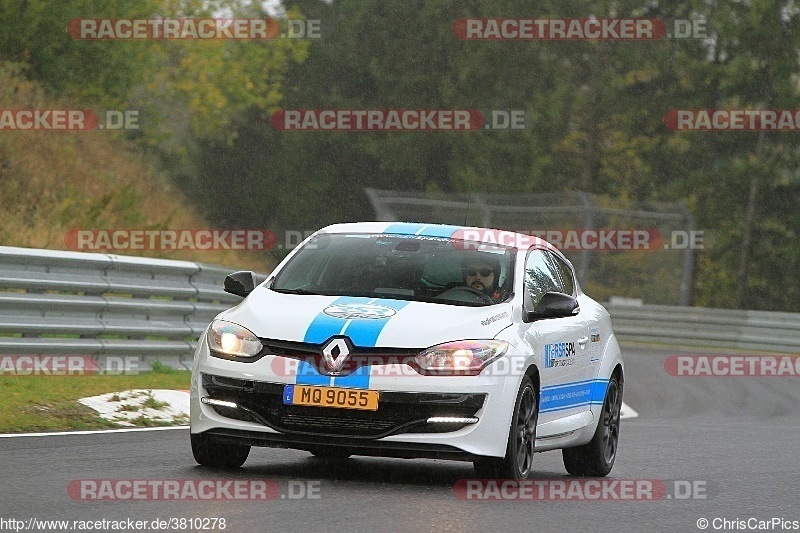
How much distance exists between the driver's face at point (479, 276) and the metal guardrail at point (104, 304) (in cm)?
518

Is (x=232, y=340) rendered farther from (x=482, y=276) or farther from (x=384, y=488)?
(x=482, y=276)

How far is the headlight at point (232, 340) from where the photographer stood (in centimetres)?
913

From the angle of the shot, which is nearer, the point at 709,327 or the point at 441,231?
the point at 441,231

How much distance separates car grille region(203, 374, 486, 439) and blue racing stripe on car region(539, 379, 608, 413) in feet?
3.36

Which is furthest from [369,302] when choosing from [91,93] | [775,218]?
[775,218]

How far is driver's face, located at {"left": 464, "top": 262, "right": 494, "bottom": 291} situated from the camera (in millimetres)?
10078

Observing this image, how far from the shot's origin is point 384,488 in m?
9.10

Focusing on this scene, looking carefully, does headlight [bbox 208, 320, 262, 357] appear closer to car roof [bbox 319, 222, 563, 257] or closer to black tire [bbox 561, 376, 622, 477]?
car roof [bbox 319, 222, 563, 257]

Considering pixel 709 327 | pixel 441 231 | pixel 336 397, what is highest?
pixel 441 231

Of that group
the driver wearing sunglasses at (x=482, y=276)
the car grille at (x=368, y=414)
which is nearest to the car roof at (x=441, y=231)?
the driver wearing sunglasses at (x=482, y=276)

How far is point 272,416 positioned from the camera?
9.04 m

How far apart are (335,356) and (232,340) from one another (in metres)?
0.67

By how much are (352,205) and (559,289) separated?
4245 cm

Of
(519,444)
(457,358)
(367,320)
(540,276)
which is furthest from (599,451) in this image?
(367,320)
